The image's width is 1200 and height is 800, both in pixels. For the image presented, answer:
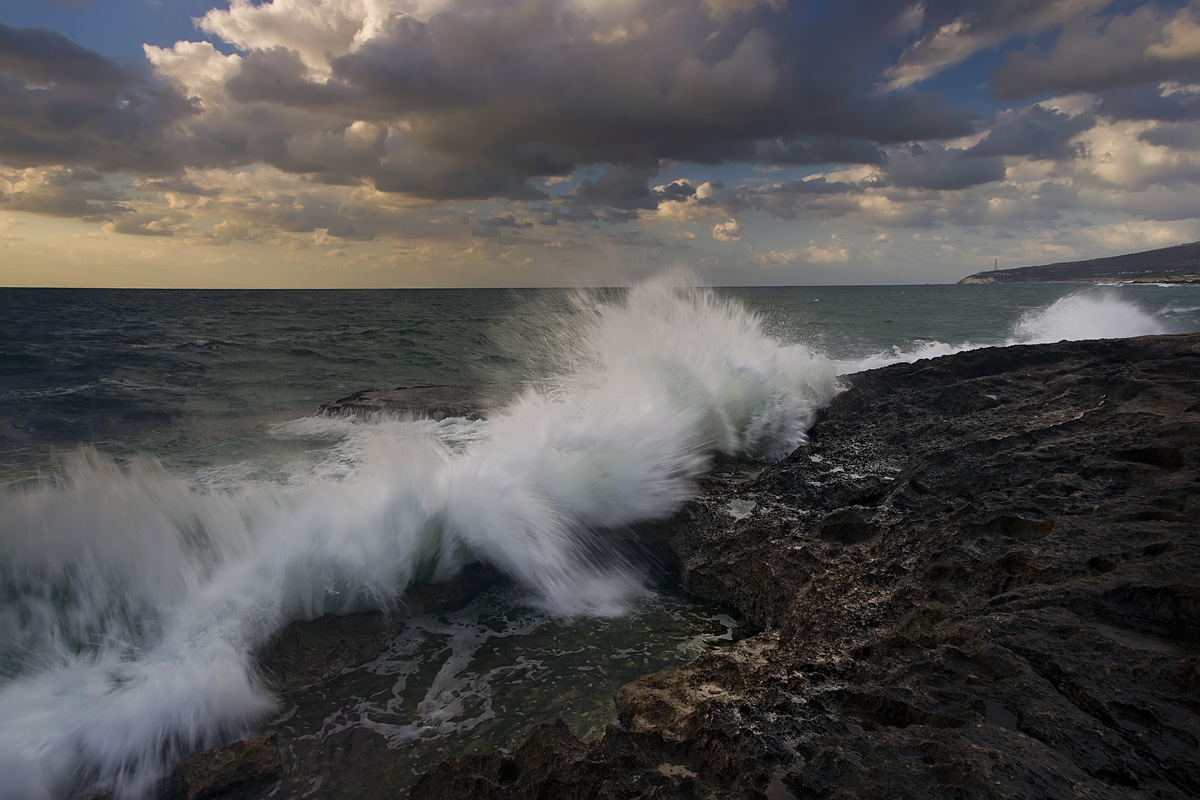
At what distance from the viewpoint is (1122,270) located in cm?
10081

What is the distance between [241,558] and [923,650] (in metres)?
3.67

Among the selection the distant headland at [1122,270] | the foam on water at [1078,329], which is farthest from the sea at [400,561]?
the distant headland at [1122,270]

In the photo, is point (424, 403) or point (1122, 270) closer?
point (424, 403)

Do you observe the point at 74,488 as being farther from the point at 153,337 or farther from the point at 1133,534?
the point at 153,337

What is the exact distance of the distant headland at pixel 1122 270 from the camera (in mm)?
87069

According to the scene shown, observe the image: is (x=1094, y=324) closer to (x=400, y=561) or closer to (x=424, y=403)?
(x=424, y=403)

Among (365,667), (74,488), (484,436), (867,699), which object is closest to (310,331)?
(484,436)

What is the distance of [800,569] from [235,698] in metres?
2.91

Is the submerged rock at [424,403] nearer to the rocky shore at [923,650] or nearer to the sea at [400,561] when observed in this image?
the sea at [400,561]

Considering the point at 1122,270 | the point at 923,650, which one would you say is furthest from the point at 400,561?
the point at 1122,270

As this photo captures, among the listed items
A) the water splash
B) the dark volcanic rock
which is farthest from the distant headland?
the dark volcanic rock

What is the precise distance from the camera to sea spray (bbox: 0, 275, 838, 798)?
2.73 metres

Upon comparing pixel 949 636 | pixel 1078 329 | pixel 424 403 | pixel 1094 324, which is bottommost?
pixel 424 403

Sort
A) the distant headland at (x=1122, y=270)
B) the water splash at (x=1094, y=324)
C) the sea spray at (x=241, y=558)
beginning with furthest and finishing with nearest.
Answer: the distant headland at (x=1122, y=270) → the water splash at (x=1094, y=324) → the sea spray at (x=241, y=558)
